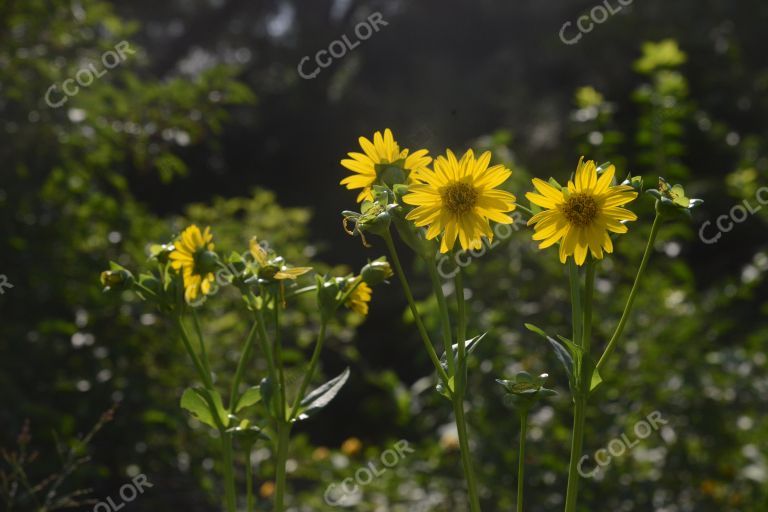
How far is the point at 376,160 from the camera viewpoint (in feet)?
2.97

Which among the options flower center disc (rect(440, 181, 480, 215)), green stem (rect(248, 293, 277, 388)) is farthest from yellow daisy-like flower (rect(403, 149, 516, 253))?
green stem (rect(248, 293, 277, 388))

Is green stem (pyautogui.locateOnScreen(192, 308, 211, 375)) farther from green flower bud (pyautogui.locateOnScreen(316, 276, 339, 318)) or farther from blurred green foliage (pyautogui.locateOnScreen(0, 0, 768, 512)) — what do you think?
blurred green foliage (pyautogui.locateOnScreen(0, 0, 768, 512))

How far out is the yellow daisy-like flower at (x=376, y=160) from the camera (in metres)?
0.88

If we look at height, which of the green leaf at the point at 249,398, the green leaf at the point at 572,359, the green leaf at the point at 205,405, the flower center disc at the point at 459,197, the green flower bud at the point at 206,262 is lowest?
the green leaf at the point at 572,359

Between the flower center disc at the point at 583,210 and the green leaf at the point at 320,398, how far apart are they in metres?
0.29

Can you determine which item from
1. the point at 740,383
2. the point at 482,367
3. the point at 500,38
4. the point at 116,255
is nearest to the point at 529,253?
the point at 482,367

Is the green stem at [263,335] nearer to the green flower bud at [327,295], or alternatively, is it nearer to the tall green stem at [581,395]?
the green flower bud at [327,295]

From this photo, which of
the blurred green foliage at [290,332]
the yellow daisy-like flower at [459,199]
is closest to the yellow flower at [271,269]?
the yellow daisy-like flower at [459,199]

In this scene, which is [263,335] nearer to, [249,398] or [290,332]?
[249,398]

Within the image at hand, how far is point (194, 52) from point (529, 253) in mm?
4404

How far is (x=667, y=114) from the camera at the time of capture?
2.15 m

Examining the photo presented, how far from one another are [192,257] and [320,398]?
0.22 m

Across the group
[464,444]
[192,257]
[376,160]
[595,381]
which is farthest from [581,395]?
[192,257]

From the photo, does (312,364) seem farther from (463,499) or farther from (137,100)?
(137,100)
